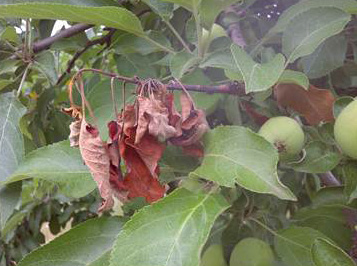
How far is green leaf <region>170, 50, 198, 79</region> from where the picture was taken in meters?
0.77

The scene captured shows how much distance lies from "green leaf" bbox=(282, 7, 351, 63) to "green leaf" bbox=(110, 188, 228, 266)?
25 centimetres

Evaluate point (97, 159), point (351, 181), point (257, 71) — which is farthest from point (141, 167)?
point (351, 181)

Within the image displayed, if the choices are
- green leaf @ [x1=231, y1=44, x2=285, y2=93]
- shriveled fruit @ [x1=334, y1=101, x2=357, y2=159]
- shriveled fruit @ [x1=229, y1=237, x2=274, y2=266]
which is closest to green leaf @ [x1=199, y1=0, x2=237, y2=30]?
green leaf @ [x1=231, y1=44, x2=285, y2=93]

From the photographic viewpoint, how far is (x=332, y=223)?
883 millimetres

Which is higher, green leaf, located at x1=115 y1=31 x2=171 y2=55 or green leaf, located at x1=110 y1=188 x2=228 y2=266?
green leaf, located at x1=115 y1=31 x2=171 y2=55

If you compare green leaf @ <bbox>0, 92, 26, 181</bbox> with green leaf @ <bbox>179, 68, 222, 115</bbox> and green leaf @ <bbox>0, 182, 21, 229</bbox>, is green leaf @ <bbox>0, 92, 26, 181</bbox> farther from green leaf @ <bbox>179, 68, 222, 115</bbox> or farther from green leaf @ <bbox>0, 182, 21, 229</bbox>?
green leaf @ <bbox>179, 68, 222, 115</bbox>

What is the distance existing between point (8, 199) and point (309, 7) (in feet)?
1.70

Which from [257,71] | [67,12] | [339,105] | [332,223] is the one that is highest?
[67,12]

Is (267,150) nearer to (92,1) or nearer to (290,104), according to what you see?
(290,104)

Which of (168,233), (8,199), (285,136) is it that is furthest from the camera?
(8,199)

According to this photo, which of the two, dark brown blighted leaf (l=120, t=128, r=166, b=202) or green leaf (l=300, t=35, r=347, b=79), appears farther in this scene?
green leaf (l=300, t=35, r=347, b=79)

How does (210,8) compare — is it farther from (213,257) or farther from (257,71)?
(213,257)

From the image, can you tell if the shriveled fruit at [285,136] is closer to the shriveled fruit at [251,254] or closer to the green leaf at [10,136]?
the shriveled fruit at [251,254]

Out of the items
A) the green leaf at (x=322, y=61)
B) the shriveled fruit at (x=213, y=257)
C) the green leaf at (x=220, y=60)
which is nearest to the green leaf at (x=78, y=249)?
the shriveled fruit at (x=213, y=257)
